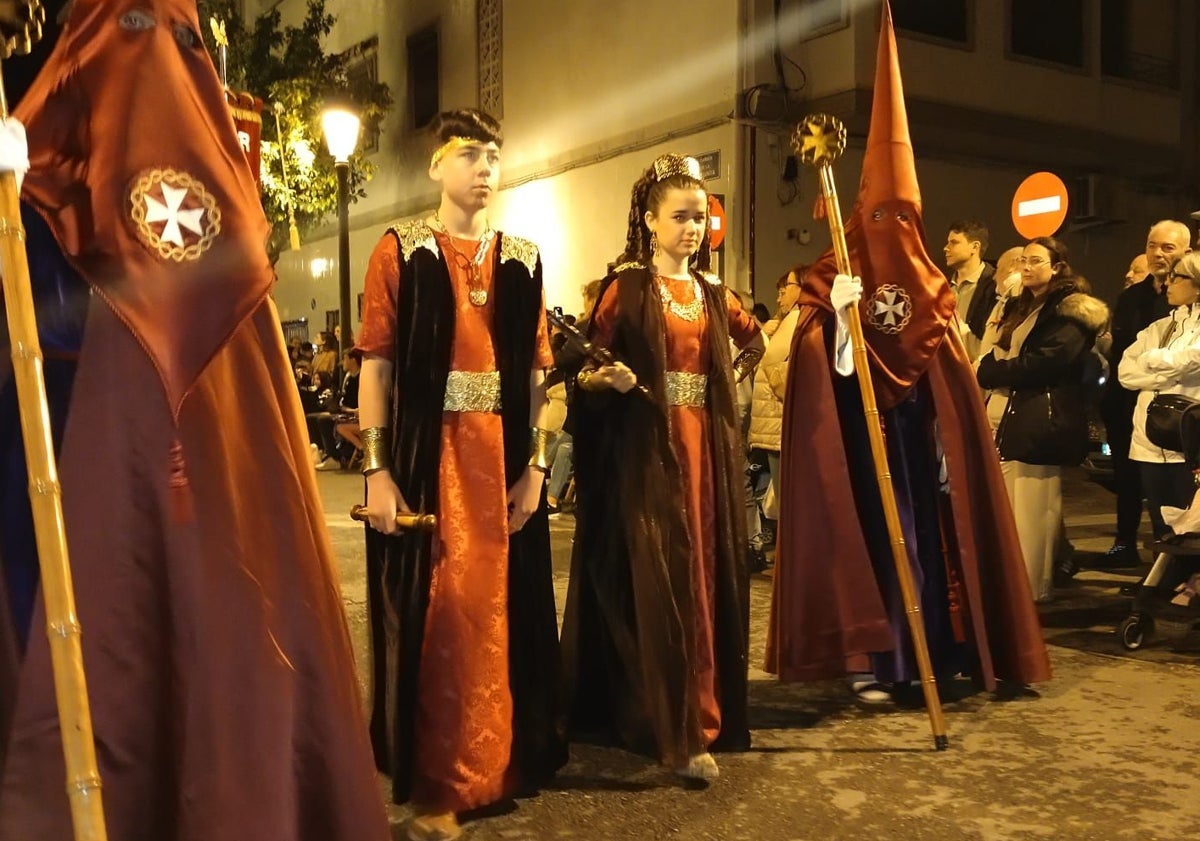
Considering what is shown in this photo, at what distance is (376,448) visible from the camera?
10.1 feet

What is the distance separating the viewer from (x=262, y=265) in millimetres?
2197

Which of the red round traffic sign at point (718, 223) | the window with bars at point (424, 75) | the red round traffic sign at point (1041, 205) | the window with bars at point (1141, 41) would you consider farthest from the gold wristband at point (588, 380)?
the window with bars at point (424, 75)

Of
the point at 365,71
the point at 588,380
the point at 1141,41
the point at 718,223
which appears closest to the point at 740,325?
the point at 588,380

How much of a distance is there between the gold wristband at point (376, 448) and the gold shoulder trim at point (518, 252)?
1.98ft

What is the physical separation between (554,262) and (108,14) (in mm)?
13801

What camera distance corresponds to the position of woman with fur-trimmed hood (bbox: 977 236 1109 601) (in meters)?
5.76

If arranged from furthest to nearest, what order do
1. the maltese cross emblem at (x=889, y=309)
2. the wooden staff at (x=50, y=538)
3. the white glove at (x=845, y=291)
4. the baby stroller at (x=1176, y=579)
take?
the baby stroller at (x=1176, y=579) < the maltese cross emblem at (x=889, y=309) < the white glove at (x=845, y=291) < the wooden staff at (x=50, y=538)

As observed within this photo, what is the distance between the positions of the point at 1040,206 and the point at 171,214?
1159cm

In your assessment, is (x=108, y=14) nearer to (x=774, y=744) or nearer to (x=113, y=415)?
(x=113, y=415)

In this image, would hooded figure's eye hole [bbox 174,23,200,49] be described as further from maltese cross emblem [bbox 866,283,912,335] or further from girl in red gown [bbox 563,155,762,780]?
maltese cross emblem [bbox 866,283,912,335]

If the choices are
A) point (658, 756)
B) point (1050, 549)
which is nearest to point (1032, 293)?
point (1050, 549)

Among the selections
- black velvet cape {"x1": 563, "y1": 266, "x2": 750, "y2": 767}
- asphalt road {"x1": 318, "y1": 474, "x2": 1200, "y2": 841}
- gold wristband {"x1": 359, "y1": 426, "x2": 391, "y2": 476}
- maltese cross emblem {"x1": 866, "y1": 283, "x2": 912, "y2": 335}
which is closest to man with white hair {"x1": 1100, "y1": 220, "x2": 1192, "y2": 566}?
asphalt road {"x1": 318, "y1": 474, "x2": 1200, "y2": 841}

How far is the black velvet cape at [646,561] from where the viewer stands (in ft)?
11.5

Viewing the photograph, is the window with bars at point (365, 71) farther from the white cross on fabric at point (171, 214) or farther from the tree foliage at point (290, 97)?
the white cross on fabric at point (171, 214)
